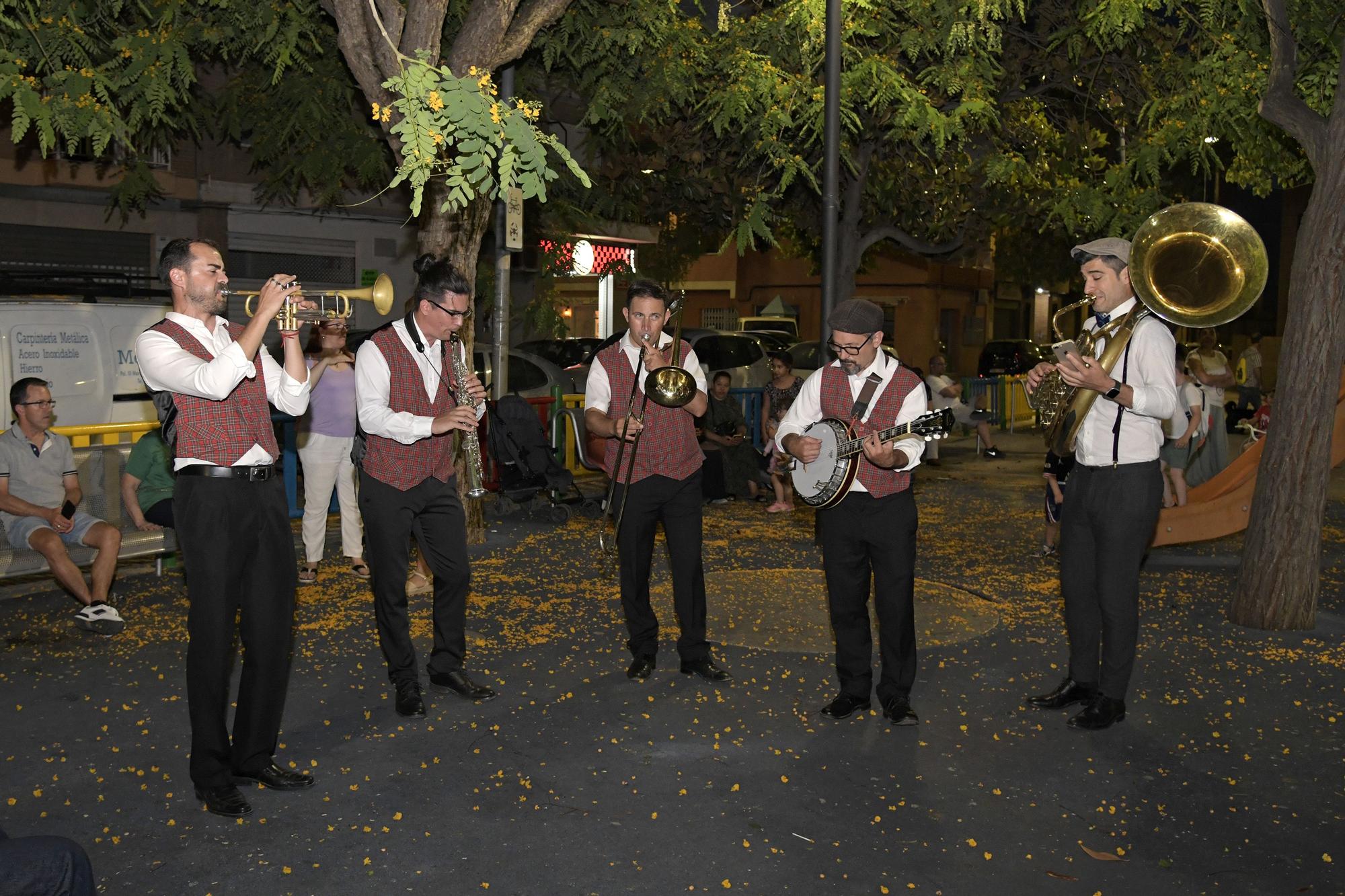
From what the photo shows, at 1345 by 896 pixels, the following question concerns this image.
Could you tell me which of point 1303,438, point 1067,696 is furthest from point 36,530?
point 1303,438

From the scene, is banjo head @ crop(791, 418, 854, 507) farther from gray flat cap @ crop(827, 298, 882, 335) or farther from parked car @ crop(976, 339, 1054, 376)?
parked car @ crop(976, 339, 1054, 376)

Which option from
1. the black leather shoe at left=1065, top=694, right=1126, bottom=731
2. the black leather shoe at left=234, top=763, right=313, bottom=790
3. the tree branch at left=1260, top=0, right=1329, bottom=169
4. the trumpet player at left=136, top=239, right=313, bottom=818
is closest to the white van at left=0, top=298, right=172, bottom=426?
the trumpet player at left=136, top=239, right=313, bottom=818

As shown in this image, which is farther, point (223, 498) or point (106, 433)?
point (106, 433)

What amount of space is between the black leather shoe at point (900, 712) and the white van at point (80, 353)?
7335 mm

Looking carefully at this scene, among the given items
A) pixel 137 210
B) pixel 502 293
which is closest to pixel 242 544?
pixel 502 293

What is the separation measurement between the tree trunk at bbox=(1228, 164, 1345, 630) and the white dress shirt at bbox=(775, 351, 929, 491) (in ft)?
10.2

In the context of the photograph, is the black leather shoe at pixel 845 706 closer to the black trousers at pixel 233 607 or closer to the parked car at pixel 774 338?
the black trousers at pixel 233 607

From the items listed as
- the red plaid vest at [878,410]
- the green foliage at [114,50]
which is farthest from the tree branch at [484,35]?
the red plaid vest at [878,410]

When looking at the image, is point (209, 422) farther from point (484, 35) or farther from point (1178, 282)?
point (484, 35)

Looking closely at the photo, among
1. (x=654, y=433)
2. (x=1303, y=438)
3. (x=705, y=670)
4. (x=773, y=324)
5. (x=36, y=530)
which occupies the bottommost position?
(x=705, y=670)

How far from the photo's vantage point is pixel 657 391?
621cm

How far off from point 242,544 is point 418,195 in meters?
1.51

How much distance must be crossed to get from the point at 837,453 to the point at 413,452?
1981mm

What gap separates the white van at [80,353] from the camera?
35.0 ft
